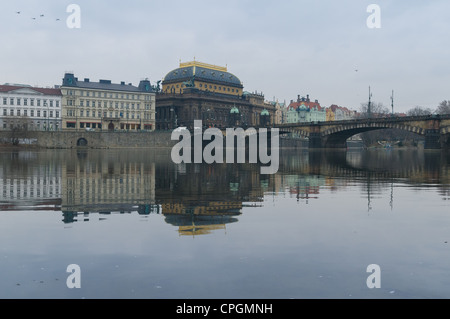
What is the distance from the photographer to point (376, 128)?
106625mm

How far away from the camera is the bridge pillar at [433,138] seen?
9375 centimetres

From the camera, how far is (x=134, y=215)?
16.3 metres

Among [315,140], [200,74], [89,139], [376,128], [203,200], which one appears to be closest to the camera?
[203,200]

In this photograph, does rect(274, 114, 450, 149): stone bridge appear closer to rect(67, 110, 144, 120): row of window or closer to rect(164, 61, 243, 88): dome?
rect(67, 110, 144, 120): row of window

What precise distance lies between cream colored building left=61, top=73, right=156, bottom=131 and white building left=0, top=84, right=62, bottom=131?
97.0 inches

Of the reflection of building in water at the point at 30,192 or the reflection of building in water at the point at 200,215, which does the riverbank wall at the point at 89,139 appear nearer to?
the reflection of building in water at the point at 30,192

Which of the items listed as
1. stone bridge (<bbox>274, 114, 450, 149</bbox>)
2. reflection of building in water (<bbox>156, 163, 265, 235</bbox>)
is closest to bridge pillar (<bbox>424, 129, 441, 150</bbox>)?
stone bridge (<bbox>274, 114, 450, 149</bbox>)

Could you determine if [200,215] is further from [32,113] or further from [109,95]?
[109,95]

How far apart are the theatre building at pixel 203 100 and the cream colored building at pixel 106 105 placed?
28.2ft

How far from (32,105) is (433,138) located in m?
103

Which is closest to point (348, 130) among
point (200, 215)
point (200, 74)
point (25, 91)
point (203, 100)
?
point (203, 100)
